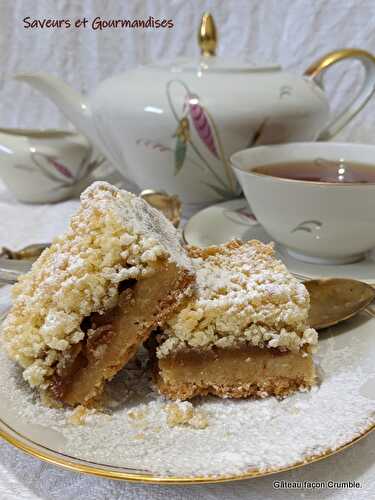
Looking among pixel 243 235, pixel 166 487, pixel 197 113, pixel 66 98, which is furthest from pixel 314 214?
pixel 66 98

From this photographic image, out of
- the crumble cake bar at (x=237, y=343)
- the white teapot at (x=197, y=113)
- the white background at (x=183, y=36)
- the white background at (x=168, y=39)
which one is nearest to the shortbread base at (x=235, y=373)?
the crumble cake bar at (x=237, y=343)

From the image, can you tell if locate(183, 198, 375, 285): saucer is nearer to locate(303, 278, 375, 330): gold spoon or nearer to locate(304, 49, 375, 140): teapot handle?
locate(303, 278, 375, 330): gold spoon

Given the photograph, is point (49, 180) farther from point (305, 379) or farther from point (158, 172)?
point (305, 379)

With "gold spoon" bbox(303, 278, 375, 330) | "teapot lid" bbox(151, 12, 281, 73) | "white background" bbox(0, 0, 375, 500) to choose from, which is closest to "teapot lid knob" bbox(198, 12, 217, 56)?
"teapot lid" bbox(151, 12, 281, 73)

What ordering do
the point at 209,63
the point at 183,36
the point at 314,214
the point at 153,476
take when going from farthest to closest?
the point at 183,36
the point at 209,63
the point at 314,214
the point at 153,476

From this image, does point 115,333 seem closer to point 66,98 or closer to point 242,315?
point 242,315

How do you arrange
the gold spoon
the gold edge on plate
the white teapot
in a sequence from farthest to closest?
the white teapot
the gold spoon
the gold edge on plate
